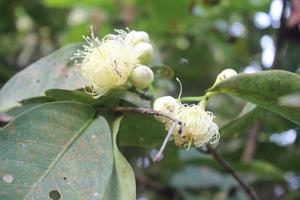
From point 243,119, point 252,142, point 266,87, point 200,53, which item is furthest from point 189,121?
point 200,53

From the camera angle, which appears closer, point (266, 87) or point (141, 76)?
point (266, 87)

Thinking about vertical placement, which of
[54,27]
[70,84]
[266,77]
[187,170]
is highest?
[266,77]

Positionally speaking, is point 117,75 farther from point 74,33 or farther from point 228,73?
point 74,33

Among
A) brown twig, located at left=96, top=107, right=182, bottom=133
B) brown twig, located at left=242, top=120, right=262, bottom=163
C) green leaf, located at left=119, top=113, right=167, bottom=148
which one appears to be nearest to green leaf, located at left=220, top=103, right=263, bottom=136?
green leaf, located at left=119, top=113, right=167, bottom=148

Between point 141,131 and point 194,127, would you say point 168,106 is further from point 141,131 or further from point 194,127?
point 141,131

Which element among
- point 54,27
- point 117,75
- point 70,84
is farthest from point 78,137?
point 54,27

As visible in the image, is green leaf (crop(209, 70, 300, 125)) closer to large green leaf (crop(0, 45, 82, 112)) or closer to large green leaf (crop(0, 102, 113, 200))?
large green leaf (crop(0, 102, 113, 200))
